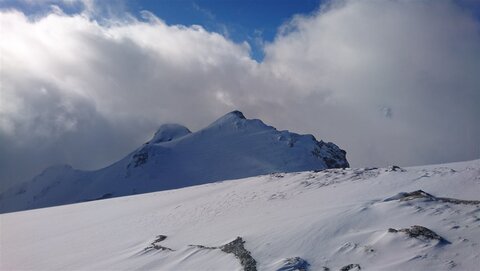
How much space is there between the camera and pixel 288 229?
21.0 m

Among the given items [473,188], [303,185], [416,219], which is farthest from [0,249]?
[473,188]

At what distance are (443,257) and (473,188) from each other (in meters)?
8.80

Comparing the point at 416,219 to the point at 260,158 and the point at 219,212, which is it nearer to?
the point at 219,212

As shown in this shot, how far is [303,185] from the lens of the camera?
102 ft

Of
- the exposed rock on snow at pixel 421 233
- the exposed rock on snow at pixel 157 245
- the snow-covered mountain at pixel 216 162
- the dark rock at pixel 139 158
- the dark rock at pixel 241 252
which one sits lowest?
the exposed rock on snow at pixel 421 233

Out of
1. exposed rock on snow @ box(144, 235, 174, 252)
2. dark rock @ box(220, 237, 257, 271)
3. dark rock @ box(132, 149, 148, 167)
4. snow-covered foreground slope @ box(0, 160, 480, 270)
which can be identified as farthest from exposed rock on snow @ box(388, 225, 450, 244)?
dark rock @ box(132, 149, 148, 167)

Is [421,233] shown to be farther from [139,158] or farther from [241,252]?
[139,158]

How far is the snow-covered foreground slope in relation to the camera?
17.3 metres

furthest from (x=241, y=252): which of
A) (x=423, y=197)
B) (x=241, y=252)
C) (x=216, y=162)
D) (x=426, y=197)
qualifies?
(x=216, y=162)

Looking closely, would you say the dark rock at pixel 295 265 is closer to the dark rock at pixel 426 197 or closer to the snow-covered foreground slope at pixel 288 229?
the snow-covered foreground slope at pixel 288 229

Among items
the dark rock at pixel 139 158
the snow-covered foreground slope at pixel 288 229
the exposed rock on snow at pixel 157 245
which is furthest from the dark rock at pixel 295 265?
the dark rock at pixel 139 158

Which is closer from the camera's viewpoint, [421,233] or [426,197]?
[421,233]

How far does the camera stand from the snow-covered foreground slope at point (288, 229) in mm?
17344

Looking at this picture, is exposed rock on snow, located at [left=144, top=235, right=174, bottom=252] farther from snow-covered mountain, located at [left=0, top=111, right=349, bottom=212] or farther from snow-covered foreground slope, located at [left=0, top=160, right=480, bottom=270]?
snow-covered mountain, located at [left=0, top=111, right=349, bottom=212]
